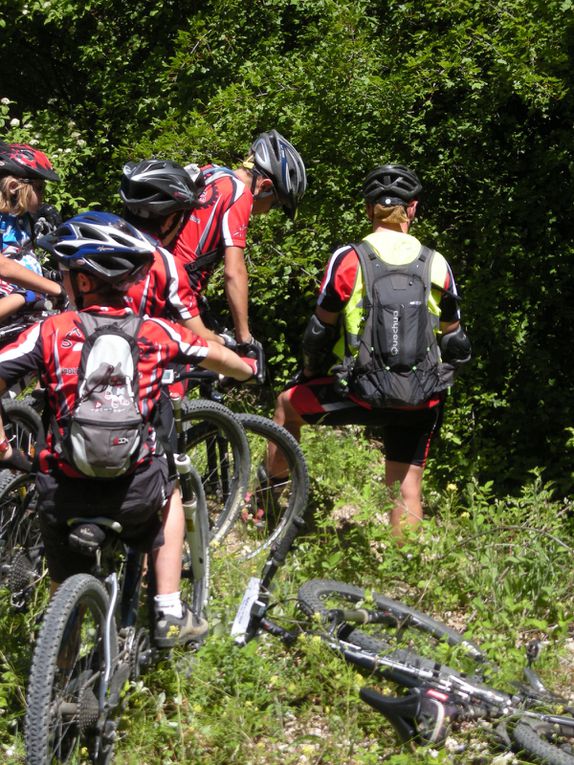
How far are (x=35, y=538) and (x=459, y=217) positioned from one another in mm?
4216

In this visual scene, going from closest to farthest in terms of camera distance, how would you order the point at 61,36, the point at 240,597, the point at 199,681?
1. the point at 199,681
2. the point at 240,597
3. the point at 61,36

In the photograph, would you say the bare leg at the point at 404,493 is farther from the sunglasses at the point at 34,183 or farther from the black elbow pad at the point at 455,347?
the sunglasses at the point at 34,183

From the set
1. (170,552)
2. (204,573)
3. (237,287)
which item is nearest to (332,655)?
(204,573)

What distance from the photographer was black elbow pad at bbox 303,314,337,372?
16.1 ft

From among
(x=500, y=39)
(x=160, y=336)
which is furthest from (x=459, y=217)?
(x=160, y=336)

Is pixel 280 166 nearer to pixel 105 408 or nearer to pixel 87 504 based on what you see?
pixel 105 408

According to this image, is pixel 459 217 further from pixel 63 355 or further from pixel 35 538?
pixel 63 355

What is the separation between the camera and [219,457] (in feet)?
17.2

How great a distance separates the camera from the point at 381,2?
741 cm

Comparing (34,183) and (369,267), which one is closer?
(369,267)

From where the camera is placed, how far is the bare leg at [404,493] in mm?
4891

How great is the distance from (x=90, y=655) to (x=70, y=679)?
119 millimetres

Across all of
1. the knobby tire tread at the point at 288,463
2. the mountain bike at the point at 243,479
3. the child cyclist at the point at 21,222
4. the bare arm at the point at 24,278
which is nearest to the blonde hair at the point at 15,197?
the child cyclist at the point at 21,222

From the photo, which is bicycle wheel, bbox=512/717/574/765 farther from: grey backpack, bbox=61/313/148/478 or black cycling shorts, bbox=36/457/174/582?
grey backpack, bbox=61/313/148/478
